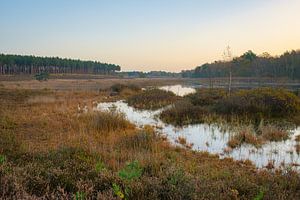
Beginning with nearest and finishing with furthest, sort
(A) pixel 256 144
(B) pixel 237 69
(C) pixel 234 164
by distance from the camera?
(C) pixel 234 164 → (A) pixel 256 144 → (B) pixel 237 69

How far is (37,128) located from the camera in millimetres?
14805

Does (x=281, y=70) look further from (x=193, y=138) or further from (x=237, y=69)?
(x=193, y=138)

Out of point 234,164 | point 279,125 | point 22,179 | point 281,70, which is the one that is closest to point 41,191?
point 22,179

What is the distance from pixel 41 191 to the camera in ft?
18.0

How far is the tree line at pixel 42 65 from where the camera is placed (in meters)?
129

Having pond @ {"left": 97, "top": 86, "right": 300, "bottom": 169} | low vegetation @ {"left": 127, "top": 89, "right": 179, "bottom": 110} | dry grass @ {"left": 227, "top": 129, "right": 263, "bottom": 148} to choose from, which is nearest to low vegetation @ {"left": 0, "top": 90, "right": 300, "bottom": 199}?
pond @ {"left": 97, "top": 86, "right": 300, "bottom": 169}

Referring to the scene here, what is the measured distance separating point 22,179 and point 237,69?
111 meters

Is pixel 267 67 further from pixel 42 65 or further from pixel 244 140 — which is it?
pixel 42 65

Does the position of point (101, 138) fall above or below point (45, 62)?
below

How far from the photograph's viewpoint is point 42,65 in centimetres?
14512

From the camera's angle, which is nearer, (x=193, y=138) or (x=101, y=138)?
(x=101, y=138)

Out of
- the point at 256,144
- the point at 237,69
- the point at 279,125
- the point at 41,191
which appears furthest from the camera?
the point at 237,69

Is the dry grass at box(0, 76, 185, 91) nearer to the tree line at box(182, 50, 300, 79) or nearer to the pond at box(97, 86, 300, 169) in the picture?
the tree line at box(182, 50, 300, 79)

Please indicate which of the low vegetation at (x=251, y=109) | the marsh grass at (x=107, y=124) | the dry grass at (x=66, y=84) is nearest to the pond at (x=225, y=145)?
the marsh grass at (x=107, y=124)
